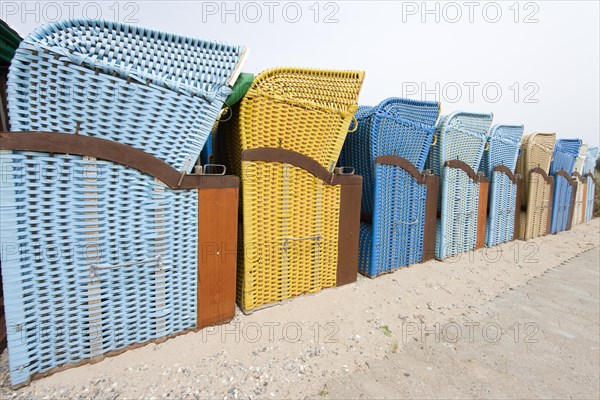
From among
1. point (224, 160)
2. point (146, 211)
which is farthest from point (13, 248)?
point (224, 160)

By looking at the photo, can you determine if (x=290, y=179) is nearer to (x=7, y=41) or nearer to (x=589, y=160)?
(x=7, y=41)

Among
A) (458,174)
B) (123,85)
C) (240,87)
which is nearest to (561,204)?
(458,174)

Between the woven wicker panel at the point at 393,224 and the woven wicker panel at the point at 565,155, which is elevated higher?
the woven wicker panel at the point at 565,155

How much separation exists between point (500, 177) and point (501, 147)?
516 mm

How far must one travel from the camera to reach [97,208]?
6.57 feet

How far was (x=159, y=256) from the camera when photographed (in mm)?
2238

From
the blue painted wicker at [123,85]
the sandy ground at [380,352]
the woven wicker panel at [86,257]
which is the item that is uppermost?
the blue painted wicker at [123,85]

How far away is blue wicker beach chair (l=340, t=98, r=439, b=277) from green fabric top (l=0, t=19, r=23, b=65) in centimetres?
301

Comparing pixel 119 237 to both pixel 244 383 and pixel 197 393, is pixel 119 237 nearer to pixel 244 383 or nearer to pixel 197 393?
pixel 197 393

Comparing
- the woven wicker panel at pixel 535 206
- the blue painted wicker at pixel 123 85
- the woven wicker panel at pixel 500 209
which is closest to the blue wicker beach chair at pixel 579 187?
the woven wicker panel at pixel 535 206

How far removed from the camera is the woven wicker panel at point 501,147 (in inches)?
207

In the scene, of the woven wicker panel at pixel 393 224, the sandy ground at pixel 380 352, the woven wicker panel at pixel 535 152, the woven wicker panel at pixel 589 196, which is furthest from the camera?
the woven wicker panel at pixel 589 196

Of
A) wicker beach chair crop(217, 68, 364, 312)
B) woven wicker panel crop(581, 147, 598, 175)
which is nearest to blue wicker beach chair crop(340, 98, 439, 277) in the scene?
wicker beach chair crop(217, 68, 364, 312)

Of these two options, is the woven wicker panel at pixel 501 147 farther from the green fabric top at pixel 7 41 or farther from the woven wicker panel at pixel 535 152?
the green fabric top at pixel 7 41
